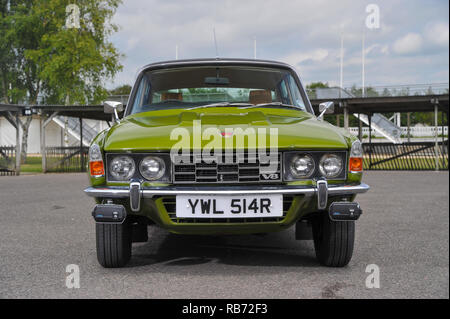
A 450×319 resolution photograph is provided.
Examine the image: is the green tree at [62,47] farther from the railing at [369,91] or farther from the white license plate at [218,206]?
the white license plate at [218,206]

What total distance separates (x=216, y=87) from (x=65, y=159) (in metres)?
18.2

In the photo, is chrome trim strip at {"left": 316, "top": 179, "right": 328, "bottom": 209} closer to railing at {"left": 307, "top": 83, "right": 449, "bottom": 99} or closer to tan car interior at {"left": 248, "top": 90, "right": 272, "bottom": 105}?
tan car interior at {"left": 248, "top": 90, "right": 272, "bottom": 105}

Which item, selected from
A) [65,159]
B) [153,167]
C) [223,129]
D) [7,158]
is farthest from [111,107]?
[7,158]

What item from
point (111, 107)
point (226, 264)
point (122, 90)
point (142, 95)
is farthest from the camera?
point (122, 90)

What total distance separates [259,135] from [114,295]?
1413 millimetres

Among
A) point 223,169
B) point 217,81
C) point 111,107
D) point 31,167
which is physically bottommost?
point 31,167

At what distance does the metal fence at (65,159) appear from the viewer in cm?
2066

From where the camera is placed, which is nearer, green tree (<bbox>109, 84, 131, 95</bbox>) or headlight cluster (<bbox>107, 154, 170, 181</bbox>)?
headlight cluster (<bbox>107, 154, 170, 181</bbox>)

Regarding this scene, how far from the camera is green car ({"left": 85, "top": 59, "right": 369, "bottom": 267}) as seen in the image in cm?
304

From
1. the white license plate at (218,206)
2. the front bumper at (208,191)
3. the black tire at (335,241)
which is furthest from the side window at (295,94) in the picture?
the white license plate at (218,206)

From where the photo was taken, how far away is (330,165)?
3.21 m

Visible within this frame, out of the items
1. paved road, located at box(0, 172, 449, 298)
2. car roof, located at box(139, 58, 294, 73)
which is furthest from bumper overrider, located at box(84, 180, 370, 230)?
car roof, located at box(139, 58, 294, 73)

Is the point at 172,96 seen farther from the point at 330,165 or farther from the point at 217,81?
the point at 330,165
